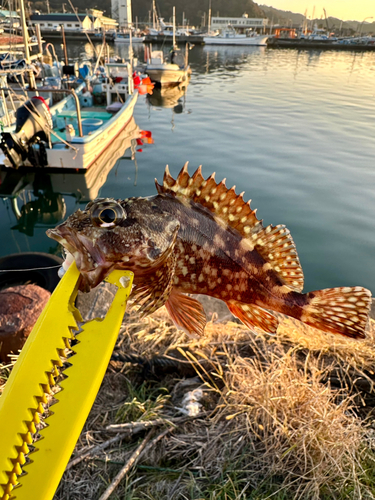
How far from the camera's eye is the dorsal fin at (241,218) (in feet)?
7.88

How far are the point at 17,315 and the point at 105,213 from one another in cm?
431

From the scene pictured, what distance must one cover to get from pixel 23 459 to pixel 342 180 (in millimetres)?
18188

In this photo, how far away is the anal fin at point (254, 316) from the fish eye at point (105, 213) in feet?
3.77

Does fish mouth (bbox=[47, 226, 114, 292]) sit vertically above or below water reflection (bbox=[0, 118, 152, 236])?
above

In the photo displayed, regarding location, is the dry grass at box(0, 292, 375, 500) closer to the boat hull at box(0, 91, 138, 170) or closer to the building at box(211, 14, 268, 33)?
the boat hull at box(0, 91, 138, 170)

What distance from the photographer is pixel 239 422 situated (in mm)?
4090

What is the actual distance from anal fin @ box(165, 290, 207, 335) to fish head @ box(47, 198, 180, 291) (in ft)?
1.76

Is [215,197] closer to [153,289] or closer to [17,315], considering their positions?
[153,289]

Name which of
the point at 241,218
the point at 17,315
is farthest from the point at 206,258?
the point at 17,315

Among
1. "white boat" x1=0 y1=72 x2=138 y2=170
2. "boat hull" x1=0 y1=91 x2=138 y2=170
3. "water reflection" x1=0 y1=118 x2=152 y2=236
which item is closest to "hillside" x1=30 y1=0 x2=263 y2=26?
"boat hull" x1=0 y1=91 x2=138 y2=170

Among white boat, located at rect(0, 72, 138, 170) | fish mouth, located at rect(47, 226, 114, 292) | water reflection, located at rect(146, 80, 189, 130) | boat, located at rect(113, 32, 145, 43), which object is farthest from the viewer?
boat, located at rect(113, 32, 145, 43)

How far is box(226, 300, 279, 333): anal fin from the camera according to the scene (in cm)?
258

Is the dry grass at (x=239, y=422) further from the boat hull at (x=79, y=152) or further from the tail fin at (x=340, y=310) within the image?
the boat hull at (x=79, y=152)

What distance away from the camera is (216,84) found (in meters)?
41.9
